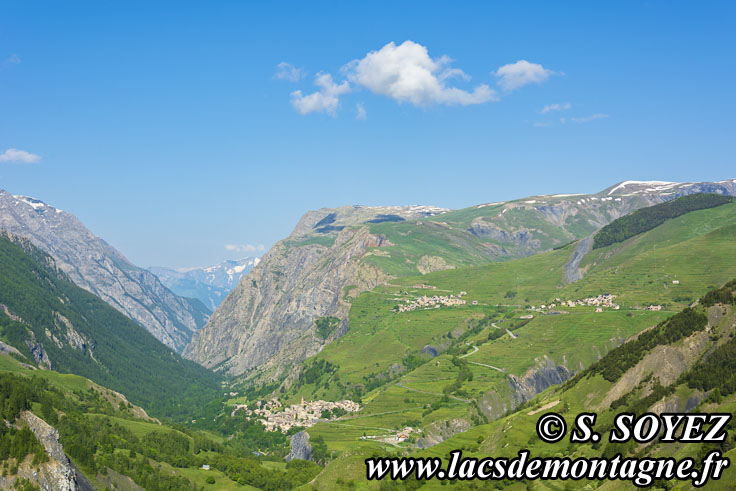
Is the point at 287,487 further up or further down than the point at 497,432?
further down

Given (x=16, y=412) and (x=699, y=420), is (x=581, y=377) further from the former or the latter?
(x=16, y=412)

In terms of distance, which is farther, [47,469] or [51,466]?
[51,466]

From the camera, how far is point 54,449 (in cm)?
11856

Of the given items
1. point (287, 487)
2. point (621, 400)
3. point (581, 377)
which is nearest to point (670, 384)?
point (621, 400)

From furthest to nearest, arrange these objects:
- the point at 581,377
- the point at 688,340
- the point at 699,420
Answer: the point at 581,377
the point at 688,340
the point at 699,420

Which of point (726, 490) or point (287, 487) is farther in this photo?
point (287, 487)

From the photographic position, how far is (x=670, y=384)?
142 meters

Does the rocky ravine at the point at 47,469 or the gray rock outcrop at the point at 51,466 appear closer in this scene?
the rocky ravine at the point at 47,469

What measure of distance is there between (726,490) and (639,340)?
91.8 metres

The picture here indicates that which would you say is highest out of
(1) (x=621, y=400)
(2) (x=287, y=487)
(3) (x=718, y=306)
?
(3) (x=718, y=306)

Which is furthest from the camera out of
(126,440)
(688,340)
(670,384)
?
(126,440)

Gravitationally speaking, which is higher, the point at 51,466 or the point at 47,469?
the point at 51,466

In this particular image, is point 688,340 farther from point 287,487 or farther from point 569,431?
point 287,487

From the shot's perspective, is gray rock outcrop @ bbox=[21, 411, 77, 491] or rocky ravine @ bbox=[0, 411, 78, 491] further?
gray rock outcrop @ bbox=[21, 411, 77, 491]
